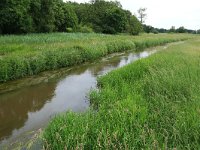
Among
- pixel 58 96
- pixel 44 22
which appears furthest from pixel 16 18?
pixel 58 96

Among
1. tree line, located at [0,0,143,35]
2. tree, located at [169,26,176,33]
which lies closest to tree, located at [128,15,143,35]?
tree line, located at [0,0,143,35]

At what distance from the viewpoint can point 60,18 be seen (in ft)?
161

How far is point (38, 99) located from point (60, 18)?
4001 cm

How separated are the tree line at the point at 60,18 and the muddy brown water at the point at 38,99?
883 inches

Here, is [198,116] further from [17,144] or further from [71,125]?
[17,144]

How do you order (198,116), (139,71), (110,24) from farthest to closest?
(110,24) < (139,71) < (198,116)

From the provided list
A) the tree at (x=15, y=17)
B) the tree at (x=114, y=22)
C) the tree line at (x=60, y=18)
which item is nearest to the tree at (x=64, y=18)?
the tree line at (x=60, y=18)

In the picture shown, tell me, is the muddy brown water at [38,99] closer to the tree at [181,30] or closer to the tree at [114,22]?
the tree at [114,22]

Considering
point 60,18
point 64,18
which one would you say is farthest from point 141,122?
point 64,18

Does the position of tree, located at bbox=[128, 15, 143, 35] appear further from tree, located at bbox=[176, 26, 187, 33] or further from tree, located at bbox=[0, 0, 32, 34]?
tree, located at bbox=[176, 26, 187, 33]

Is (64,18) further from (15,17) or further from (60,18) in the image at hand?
(15,17)

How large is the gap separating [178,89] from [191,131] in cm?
263

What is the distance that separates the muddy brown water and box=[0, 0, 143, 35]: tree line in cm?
2242

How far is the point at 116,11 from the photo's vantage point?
61.2 m
